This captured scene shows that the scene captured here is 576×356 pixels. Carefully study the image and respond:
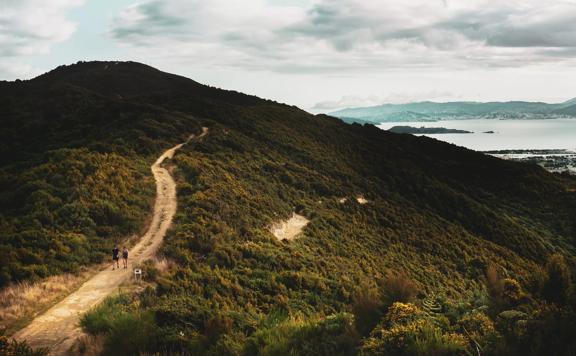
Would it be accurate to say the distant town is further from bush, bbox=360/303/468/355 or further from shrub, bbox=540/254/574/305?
bush, bbox=360/303/468/355

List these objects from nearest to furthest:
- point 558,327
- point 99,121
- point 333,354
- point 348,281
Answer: point 558,327
point 333,354
point 348,281
point 99,121

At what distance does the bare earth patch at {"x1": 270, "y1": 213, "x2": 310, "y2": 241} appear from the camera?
21781mm

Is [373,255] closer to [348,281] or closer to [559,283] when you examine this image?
[348,281]

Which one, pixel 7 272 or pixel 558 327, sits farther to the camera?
pixel 7 272

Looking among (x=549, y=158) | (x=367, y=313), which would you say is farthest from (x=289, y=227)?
(x=549, y=158)

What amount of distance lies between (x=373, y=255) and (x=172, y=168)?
15.2m

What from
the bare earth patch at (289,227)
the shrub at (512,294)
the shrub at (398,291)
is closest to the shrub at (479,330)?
the shrub at (512,294)

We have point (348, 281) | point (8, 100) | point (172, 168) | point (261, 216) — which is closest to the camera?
point (348, 281)

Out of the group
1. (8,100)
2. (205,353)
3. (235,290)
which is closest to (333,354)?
(205,353)

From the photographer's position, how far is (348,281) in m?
16.0

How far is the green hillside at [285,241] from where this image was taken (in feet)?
20.6

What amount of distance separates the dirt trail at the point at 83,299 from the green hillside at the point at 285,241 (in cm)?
76

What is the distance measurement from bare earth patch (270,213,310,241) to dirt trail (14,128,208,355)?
569 centimetres

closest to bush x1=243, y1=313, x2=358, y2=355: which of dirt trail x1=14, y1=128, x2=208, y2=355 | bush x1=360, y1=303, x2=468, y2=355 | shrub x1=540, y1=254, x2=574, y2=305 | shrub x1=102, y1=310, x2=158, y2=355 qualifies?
bush x1=360, y1=303, x2=468, y2=355
